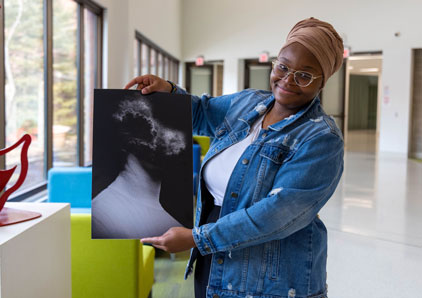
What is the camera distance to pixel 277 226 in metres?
1.15

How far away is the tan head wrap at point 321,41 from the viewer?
1181 millimetres

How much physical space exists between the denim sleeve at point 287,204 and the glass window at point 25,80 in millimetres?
3763

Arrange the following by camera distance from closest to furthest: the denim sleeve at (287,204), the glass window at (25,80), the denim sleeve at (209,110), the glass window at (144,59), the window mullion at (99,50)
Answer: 1. the denim sleeve at (287,204)
2. the denim sleeve at (209,110)
3. the glass window at (25,80)
4. the window mullion at (99,50)
5. the glass window at (144,59)

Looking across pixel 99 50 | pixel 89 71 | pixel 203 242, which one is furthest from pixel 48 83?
pixel 203 242

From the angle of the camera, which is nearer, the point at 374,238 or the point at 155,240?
the point at 155,240

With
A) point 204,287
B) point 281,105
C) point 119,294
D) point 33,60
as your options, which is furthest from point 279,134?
point 33,60

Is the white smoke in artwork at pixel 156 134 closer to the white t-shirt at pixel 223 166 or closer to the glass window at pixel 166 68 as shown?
the white t-shirt at pixel 223 166

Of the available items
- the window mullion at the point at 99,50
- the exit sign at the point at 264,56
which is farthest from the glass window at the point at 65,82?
the exit sign at the point at 264,56

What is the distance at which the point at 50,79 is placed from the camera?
5.58 m

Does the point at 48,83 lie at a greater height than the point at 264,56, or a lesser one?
lesser

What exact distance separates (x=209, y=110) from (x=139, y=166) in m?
0.34

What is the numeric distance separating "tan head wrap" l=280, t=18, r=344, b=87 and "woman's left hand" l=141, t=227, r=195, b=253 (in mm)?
599

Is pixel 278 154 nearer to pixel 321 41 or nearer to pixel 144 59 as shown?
pixel 321 41

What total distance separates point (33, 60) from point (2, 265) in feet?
14.2
